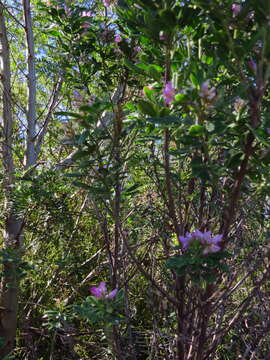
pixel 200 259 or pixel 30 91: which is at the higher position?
pixel 30 91

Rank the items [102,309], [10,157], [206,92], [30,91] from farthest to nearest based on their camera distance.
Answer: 1. [30,91]
2. [10,157]
3. [102,309]
4. [206,92]

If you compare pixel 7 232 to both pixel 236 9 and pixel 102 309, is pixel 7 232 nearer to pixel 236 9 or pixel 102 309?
pixel 102 309

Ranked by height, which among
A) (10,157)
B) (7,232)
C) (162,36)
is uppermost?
(10,157)

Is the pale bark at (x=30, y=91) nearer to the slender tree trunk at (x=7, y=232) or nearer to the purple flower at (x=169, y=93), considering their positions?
the slender tree trunk at (x=7, y=232)

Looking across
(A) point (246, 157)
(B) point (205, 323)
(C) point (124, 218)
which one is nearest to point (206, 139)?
(A) point (246, 157)

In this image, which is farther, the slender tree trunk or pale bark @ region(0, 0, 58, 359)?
pale bark @ region(0, 0, 58, 359)

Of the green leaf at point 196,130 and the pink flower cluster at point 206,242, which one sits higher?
the green leaf at point 196,130

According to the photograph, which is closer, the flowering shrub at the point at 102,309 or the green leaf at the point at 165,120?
the green leaf at the point at 165,120

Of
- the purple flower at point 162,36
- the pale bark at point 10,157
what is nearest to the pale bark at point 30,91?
the pale bark at point 10,157

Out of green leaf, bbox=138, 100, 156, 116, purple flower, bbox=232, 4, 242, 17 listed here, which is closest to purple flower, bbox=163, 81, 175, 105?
green leaf, bbox=138, 100, 156, 116

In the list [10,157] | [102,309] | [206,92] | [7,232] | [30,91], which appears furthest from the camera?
[30,91]

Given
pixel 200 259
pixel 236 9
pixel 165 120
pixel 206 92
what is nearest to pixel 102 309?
pixel 200 259

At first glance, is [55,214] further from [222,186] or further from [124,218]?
[222,186]

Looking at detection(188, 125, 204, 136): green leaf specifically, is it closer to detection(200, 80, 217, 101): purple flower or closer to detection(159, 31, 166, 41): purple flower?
detection(200, 80, 217, 101): purple flower
